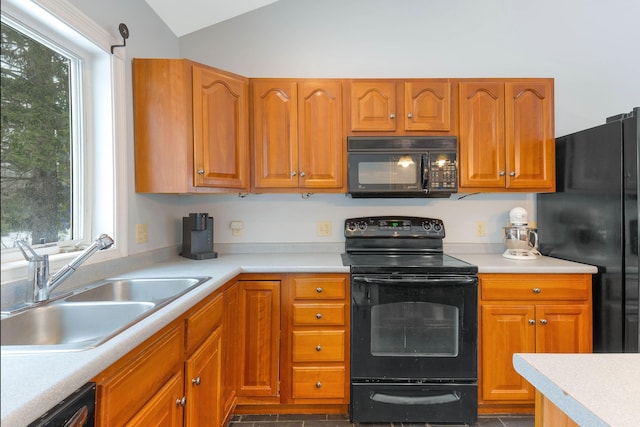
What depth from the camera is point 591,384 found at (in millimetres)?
613

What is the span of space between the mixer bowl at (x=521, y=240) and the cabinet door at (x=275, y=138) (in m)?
1.48

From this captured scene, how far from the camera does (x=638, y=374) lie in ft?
2.11

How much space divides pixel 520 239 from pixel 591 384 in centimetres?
199

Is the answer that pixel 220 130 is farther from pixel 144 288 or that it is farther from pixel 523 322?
pixel 523 322

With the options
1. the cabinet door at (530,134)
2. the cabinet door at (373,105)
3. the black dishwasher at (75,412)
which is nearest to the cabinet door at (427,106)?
the cabinet door at (373,105)

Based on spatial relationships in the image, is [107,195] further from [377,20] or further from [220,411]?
[377,20]

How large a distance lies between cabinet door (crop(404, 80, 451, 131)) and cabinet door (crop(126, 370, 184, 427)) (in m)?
1.92

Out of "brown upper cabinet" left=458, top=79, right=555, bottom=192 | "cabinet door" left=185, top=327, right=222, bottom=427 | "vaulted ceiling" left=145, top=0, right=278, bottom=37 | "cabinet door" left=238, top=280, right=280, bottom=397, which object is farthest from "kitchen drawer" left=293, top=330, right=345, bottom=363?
"vaulted ceiling" left=145, top=0, right=278, bottom=37

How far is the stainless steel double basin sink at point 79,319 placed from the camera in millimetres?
921

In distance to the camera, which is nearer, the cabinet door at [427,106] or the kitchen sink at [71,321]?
the kitchen sink at [71,321]

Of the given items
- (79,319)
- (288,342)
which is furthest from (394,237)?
(79,319)

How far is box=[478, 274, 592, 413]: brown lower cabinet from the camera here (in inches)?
81.9

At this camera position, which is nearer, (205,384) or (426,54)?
(205,384)

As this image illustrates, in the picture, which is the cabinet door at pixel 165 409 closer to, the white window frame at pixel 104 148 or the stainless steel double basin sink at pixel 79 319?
the stainless steel double basin sink at pixel 79 319
